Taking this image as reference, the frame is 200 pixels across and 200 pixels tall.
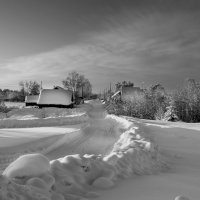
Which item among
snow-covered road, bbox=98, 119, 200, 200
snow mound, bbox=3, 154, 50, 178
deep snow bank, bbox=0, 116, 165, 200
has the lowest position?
snow-covered road, bbox=98, 119, 200, 200

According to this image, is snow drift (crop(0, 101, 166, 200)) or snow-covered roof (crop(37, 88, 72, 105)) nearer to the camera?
snow drift (crop(0, 101, 166, 200))

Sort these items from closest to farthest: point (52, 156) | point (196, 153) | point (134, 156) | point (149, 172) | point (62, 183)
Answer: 1. point (62, 183)
2. point (149, 172)
3. point (134, 156)
4. point (196, 153)
5. point (52, 156)

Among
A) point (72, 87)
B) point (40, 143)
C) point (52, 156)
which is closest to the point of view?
point (52, 156)

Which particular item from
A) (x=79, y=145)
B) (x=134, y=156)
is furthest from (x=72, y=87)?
(x=134, y=156)

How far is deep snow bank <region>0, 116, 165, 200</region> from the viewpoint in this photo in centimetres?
295

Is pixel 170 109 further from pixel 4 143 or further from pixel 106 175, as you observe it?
pixel 106 175

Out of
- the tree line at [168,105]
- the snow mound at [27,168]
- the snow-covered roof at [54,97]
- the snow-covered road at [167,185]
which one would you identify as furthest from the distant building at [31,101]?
the snow mound at [27,168]

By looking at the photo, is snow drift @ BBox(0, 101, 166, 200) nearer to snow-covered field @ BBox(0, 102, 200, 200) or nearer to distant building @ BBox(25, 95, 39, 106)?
snow-covered field @ BBox(0, 102, 200, 200)

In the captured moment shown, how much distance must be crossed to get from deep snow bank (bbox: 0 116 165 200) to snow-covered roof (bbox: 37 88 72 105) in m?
45.2

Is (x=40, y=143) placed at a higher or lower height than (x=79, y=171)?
lower

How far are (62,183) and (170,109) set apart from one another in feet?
71.6

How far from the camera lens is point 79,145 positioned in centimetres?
1230

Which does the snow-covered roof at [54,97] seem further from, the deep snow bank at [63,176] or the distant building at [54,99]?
the deep snow bank at [63,176]

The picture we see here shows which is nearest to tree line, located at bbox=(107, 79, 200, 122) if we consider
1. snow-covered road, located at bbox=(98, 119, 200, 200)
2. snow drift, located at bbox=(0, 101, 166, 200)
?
snow-covered road, located at bbox=(98, 119, 200, 200)
